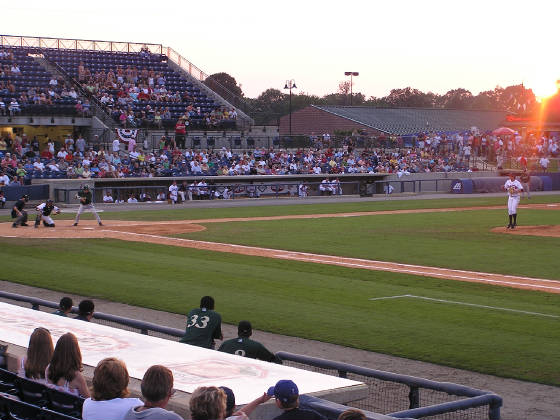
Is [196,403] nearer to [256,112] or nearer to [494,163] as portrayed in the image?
[494,163]

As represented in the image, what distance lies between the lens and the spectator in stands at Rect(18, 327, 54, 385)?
700cm

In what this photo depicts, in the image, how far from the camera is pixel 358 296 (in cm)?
1602

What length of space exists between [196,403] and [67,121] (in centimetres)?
4465

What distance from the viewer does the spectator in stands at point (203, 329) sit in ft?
32.0

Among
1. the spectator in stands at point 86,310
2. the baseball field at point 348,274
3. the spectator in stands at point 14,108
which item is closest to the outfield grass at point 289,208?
the baseball field at point 348,274

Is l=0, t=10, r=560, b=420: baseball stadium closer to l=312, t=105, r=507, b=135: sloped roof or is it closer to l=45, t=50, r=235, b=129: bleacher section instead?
l=45, t=50, r=235, b=129: bleacher section

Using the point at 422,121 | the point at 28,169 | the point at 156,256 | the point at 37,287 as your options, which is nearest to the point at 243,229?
the point at 156,256

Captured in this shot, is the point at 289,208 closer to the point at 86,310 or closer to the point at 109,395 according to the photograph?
the point at 86,310

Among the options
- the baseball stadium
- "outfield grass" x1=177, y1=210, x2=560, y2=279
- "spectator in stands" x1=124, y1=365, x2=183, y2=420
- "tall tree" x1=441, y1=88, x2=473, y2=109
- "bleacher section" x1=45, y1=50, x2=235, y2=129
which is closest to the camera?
"spectator in stands" x1=124, y1=365, x2=183, y2=420

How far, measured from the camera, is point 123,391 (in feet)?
18.9

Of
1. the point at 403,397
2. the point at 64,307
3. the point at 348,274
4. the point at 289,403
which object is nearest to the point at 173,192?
the point at 348,274

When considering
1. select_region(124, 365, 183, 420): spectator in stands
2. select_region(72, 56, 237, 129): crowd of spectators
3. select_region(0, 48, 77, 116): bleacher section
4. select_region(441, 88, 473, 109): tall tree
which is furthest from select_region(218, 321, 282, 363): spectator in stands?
select_region(441, 88, 473, 109): tall tree

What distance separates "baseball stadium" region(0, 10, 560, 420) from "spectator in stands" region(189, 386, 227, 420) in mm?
61

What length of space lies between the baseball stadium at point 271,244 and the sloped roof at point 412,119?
0.81 m
